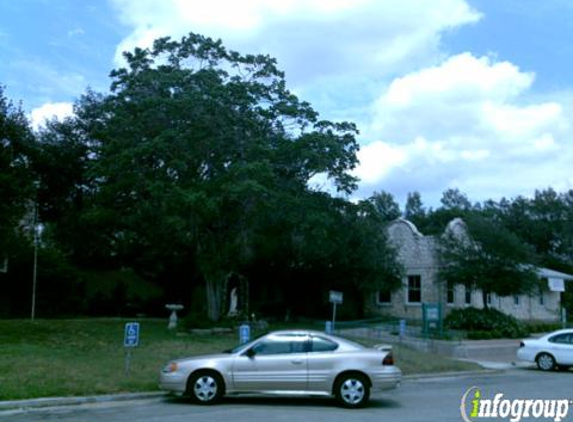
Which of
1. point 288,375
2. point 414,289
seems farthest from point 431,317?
point 288,375

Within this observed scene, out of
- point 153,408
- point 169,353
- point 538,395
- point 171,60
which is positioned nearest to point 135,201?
point 171,60

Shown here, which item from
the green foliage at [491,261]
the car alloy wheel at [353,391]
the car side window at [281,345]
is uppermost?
the green foliage at [491,261]

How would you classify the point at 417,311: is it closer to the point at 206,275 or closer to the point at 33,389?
the point at 206,275

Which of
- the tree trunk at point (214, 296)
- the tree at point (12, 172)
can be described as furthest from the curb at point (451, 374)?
the tree at point (12, 172)

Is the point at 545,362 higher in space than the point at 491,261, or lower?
lower

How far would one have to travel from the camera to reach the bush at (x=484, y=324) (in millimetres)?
29797

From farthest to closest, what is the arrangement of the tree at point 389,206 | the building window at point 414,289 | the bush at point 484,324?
the tree at point 389,206 < the building window at point 414,289 < the bush at point 484,324

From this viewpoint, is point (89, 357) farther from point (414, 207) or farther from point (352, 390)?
point (414, 207)

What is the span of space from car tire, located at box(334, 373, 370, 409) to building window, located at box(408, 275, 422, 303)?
994 inches

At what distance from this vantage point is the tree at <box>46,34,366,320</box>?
24297 mm

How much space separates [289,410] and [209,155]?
1469 cm

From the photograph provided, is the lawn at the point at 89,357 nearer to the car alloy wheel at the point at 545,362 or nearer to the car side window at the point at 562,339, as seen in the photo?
the car alloy wheel at the point at 545,362

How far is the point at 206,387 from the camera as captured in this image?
12.7 metres

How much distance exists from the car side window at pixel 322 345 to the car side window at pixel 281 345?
6.9 inches
